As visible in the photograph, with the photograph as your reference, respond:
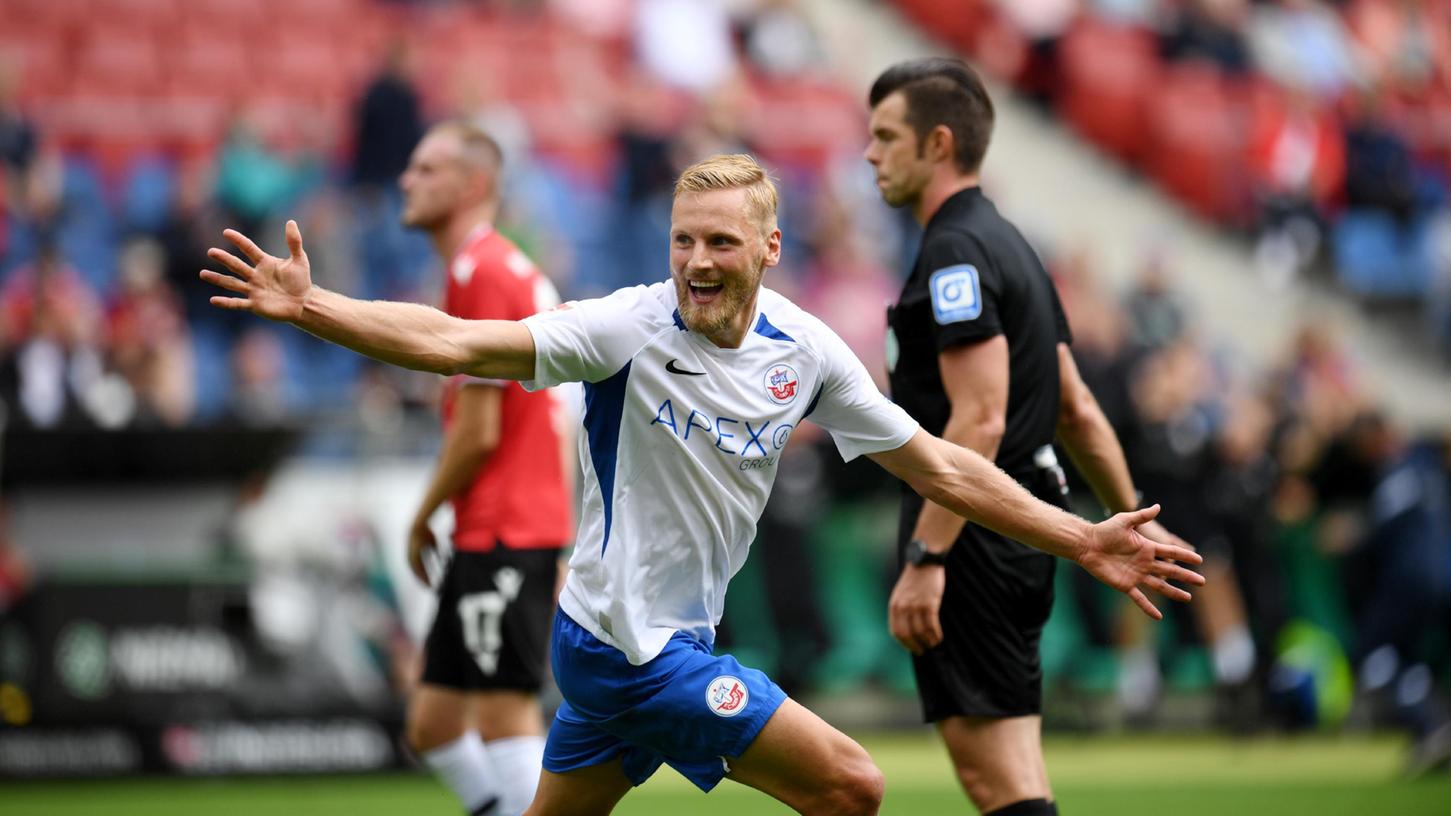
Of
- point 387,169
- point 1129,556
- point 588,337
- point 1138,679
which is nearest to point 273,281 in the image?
point 588,337

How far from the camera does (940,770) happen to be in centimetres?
1122

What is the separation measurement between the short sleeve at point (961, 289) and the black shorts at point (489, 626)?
1878mm

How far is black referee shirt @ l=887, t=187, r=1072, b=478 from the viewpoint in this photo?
5531mm

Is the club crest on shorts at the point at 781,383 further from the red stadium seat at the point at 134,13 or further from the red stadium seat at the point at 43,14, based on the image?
the red stadium seat at the point at 43,14

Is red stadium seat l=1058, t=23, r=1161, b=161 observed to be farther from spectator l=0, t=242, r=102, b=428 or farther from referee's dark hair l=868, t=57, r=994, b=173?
referee's dark hair l=868, t=57, r=994, b=173

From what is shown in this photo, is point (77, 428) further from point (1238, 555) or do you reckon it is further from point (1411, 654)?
point (1411, 654)

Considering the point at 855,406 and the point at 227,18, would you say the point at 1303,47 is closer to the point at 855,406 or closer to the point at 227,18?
the point at 227,18

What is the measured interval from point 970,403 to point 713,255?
1.20 metres

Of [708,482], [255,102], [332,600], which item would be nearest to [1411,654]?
[332,600]

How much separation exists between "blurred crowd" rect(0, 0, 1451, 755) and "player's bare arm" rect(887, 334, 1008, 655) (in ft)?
23.7

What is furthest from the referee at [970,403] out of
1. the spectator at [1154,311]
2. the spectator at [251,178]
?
the spectator at [251,178]

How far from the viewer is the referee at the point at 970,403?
5.46 m

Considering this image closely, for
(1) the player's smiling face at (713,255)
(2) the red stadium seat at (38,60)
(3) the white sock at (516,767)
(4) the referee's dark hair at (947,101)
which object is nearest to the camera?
(1) the player's smiling face at (713,255)

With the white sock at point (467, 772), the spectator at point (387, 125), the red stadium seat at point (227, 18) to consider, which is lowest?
the white sock at point (467, 772)
